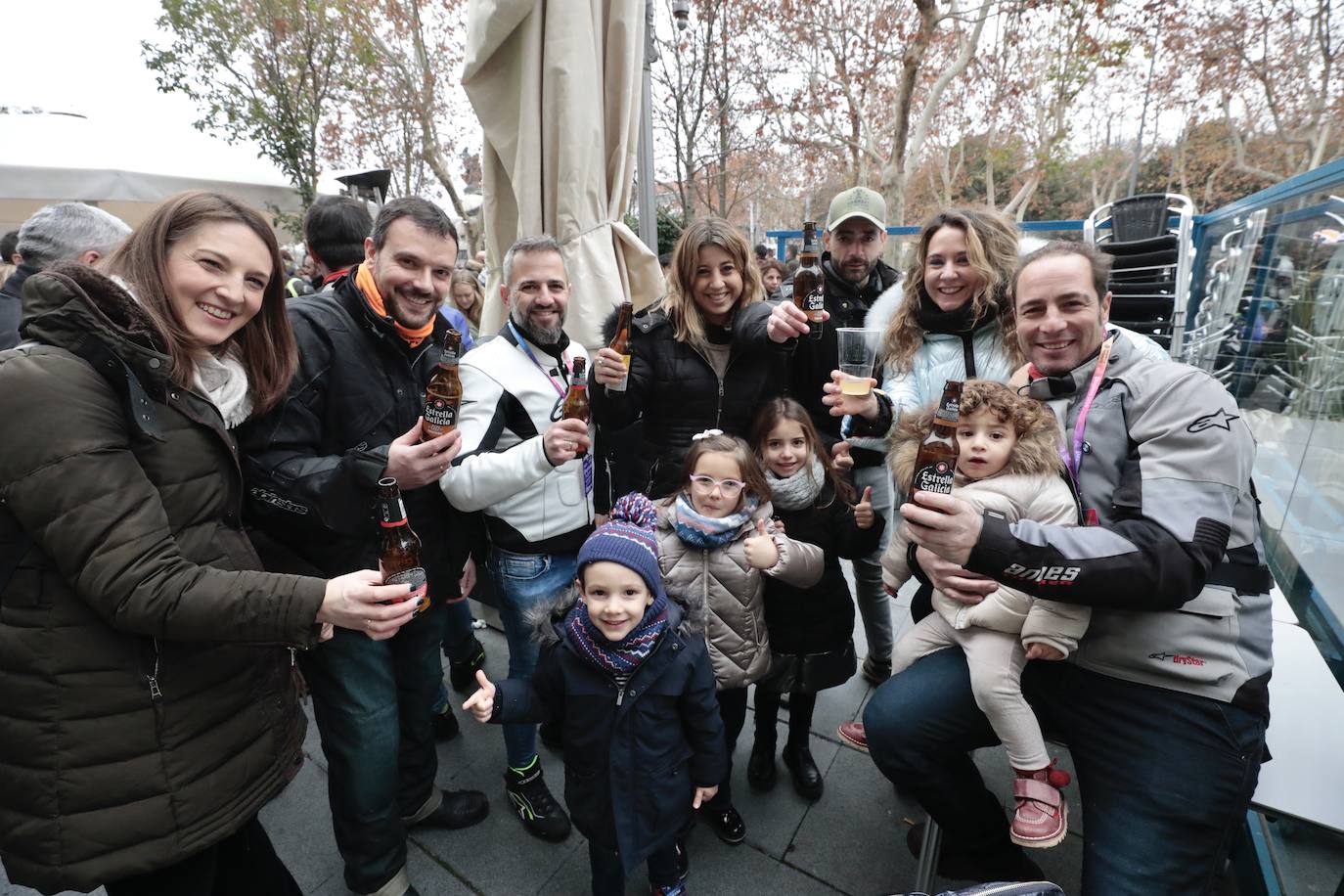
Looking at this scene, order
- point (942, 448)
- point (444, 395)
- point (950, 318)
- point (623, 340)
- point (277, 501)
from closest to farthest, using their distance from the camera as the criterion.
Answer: point (942, 448) → point (277, 501) → point (444, 395) → point (950, 318) → point (623, 340)

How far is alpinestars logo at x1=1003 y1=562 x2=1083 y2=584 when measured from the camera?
1.68 m

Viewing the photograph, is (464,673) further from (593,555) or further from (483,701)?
(593,555)

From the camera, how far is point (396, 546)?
182 centimetres

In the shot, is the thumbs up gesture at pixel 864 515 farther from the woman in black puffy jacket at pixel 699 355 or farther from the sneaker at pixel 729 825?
the sneaker at pixel 729 825

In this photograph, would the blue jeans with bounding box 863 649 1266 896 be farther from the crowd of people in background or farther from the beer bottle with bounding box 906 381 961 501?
the beer bottle with bounding box 906 381 961 501

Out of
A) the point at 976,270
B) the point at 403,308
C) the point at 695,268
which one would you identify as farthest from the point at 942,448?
the point at 403,308

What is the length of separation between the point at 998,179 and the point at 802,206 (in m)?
10.1

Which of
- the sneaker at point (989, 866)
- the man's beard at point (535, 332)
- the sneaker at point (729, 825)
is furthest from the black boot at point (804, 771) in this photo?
the man's beard at point (535, 332)

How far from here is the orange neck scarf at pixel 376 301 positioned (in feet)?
7.01

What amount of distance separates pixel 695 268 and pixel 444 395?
1267 millimetres

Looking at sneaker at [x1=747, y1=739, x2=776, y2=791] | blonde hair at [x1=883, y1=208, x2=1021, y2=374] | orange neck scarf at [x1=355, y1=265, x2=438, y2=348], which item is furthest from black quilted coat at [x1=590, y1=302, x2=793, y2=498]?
sneaker at [x1=747, y1=739, x2=776, y2=791]

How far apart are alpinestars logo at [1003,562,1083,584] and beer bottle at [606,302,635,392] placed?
5.27 feet

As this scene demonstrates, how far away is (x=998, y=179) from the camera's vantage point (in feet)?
106

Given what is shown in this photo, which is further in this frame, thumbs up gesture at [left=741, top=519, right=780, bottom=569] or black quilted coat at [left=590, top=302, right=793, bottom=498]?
black quilted coat at [left=590, top=302, right=793, bottom=498]
